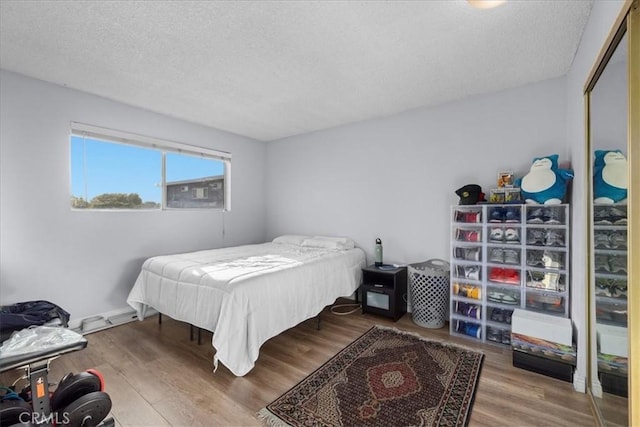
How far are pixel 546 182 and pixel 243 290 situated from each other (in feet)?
8.44

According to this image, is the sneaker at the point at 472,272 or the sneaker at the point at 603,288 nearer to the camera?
the sneaker at the point at 603,288

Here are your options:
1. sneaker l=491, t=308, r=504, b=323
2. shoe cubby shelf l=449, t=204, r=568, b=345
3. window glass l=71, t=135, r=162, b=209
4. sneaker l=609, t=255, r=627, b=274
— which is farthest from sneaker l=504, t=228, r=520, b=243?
window glass l=71, t=135, r=162, b=209

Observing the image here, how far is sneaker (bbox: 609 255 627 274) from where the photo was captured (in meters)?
1.19

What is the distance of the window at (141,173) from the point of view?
9.49 ft

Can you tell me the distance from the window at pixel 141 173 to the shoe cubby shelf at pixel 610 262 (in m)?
4.05

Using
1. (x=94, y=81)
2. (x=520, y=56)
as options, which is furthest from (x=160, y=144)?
(x=520, y=56)

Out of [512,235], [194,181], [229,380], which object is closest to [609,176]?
[512,235]

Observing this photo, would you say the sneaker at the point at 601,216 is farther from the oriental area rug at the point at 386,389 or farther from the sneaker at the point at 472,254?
the oriental area rug at the point at 386,389

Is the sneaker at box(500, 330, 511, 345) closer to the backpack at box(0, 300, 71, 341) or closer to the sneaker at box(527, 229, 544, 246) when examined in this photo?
the sneaker at box(527, 229, 544, 246)

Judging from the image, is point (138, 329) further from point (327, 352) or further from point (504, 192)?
point (504, 192)

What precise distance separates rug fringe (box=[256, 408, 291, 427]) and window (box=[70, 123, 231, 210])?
8.92 ft

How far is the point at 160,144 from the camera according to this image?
11.3ft

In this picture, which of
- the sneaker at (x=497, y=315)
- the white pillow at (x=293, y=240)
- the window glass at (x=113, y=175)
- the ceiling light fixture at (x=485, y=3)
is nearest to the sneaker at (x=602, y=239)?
the sneaker at (x=497, y=315)

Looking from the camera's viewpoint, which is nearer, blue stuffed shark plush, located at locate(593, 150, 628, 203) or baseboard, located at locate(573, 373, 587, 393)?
blue stuffed shark plush, located at locate(593, 150, 628, 203)
